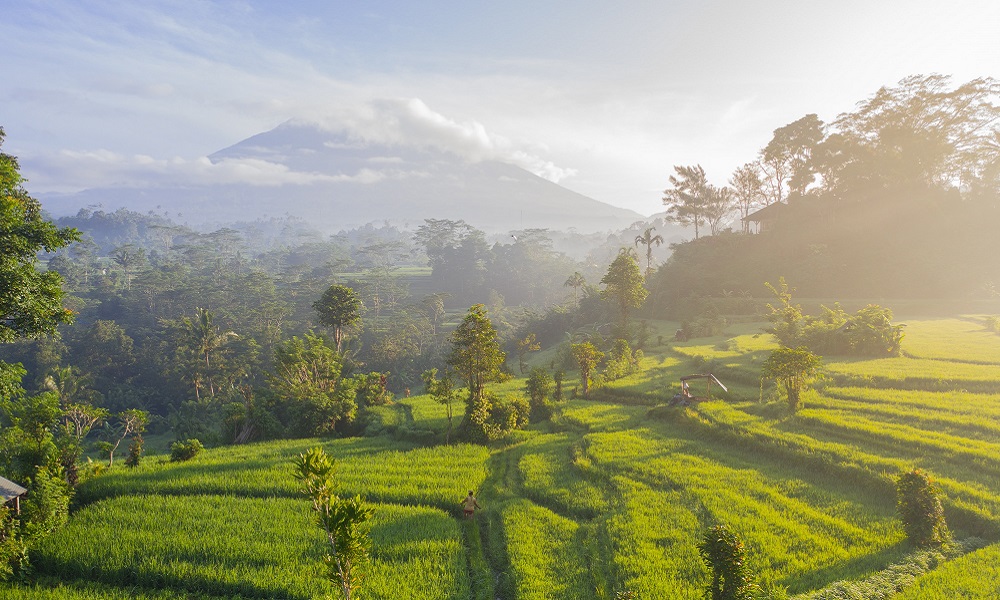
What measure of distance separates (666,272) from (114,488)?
48978 mm

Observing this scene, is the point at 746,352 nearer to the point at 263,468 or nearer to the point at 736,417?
the point at 736,417

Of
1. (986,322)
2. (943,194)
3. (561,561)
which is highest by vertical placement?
(943,194)

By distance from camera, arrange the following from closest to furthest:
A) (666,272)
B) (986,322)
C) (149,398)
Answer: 1. (986,322)
2. (149,398)
3. (666,272)

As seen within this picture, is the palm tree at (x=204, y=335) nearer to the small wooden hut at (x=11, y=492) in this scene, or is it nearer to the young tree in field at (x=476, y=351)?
the young tree in field at (x=476, y=351)

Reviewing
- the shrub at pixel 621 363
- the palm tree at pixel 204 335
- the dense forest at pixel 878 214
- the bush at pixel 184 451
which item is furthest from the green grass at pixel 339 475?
the dense forest at pixel 878 214

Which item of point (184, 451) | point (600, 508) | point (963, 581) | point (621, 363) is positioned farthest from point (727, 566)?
point (621, 363)

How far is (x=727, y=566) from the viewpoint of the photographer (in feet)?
22.3

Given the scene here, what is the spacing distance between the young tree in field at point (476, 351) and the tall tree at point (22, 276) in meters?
11.4

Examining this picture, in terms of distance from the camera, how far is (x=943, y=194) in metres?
45.1

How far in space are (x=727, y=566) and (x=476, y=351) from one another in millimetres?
12006

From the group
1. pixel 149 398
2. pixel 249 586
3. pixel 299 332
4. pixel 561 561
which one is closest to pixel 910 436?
pixel 561 561

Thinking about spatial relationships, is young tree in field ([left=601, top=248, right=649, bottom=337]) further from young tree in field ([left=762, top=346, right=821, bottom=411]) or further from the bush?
the bush

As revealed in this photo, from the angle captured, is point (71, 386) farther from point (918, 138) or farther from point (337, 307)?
point (918, 138)

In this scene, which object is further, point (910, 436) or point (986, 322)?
point (986, 322)
